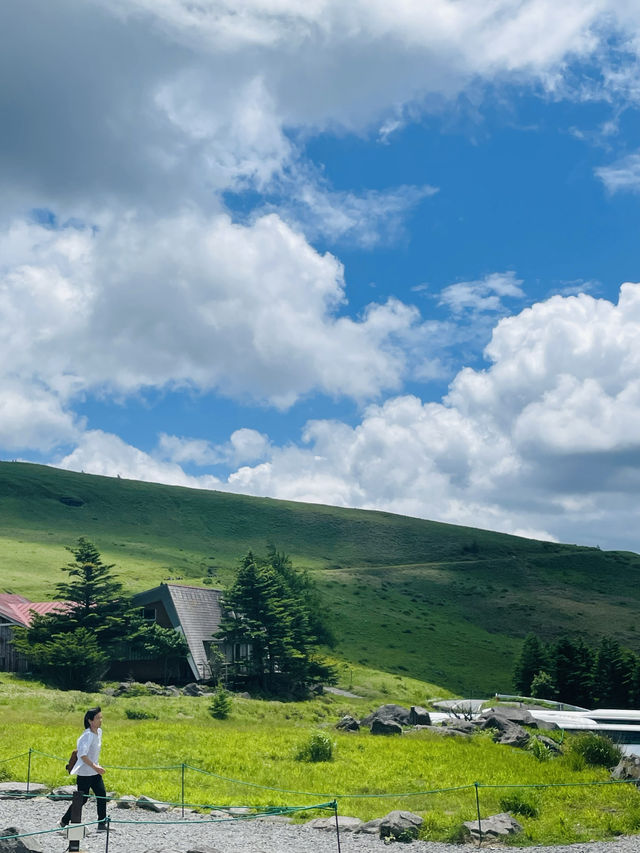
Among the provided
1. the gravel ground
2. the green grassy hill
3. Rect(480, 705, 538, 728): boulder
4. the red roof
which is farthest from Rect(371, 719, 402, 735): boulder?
A: the green grassy hill

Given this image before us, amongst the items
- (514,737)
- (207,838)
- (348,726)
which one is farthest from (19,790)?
(514,737)

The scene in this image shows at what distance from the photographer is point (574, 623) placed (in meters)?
114

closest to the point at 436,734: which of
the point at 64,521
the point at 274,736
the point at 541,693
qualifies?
the point at 274,736

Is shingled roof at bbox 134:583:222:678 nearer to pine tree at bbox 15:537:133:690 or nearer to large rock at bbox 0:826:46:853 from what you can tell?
pine tree at bbox 15:537:133:690

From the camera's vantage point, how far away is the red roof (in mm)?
58969

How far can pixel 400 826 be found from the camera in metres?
18.4

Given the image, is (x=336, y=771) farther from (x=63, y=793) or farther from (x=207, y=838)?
(x=63, y=793)

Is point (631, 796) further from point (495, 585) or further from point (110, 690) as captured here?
point (495, 585)

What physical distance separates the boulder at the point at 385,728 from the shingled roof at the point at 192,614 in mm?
24093

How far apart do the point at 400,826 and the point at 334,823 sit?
173 centimetres

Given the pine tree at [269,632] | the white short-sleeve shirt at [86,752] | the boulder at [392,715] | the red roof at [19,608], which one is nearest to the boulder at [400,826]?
the white short-sleeve shirt at [86,752]

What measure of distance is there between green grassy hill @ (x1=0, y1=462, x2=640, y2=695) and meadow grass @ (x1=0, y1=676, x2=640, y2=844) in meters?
38.9

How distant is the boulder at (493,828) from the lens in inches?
714

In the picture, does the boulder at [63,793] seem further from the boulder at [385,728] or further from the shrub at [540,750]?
the boulder at [385,728]
